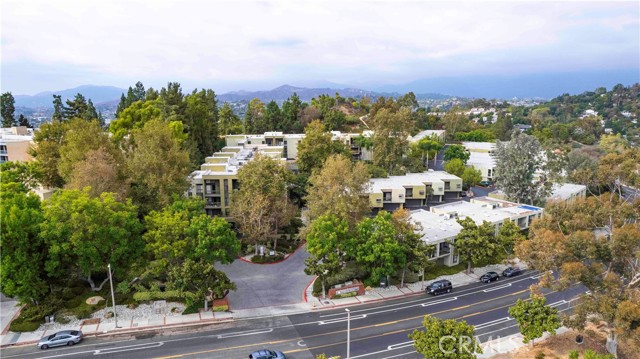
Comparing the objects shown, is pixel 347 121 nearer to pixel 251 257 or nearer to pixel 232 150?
pixel 232 150

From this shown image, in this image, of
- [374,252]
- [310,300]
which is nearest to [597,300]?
[374,252]

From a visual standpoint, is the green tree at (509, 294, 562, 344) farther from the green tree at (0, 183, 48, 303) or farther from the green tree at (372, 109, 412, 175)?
the green tree at (372, 109, 412, 175)

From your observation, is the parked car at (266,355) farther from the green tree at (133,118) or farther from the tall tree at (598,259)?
the green tree at (133,118)

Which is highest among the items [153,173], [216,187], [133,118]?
[133,118]

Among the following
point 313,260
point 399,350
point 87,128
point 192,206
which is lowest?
point 399,350

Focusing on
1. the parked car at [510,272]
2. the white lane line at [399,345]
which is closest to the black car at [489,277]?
the parked car at [510,272]

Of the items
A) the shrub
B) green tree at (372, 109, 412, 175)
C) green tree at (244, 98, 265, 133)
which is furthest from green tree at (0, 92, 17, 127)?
green tree at (372, 109, 412, 175)

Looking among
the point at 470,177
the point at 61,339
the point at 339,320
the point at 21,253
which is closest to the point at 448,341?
the point at 339,320

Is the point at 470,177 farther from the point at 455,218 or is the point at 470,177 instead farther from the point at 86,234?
the point at 86,234
